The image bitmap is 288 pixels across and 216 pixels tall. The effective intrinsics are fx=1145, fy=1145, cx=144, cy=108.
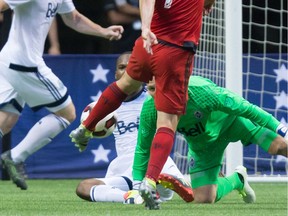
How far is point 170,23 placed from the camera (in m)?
7.39

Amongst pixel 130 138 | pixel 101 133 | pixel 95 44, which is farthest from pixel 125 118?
pixel 95 44

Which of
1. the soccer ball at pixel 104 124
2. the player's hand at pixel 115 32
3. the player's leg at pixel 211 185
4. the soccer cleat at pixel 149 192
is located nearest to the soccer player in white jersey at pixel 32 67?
the player's hand at pixel 115 32

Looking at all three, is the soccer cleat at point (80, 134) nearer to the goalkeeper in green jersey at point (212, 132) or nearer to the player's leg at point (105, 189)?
the goalkeeper in green jersey at point (212, 132)

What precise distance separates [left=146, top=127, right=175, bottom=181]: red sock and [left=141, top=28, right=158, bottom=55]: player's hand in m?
0.56

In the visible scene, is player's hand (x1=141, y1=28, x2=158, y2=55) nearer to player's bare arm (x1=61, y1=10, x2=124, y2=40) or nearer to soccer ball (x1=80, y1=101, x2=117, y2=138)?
soccer ball (x1=80, y1=101, x2=117, y2=138)

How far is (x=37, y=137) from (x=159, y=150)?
290cm

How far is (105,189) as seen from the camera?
827 cm

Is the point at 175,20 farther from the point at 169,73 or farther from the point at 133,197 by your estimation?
the point at 133,197

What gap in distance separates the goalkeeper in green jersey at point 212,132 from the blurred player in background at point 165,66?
371 millimetres

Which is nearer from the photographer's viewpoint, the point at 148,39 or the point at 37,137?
the point at 148,39

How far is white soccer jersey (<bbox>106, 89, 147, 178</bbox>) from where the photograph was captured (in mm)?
8680

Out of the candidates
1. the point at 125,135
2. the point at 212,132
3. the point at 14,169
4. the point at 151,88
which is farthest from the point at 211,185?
the point at 14,169

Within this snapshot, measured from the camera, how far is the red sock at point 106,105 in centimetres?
752

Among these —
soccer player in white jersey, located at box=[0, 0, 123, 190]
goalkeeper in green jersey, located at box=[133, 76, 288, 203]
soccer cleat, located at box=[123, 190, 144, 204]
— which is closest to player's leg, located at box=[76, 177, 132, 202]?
soccer cleat, located at box=[123, 190, 144, 204]
